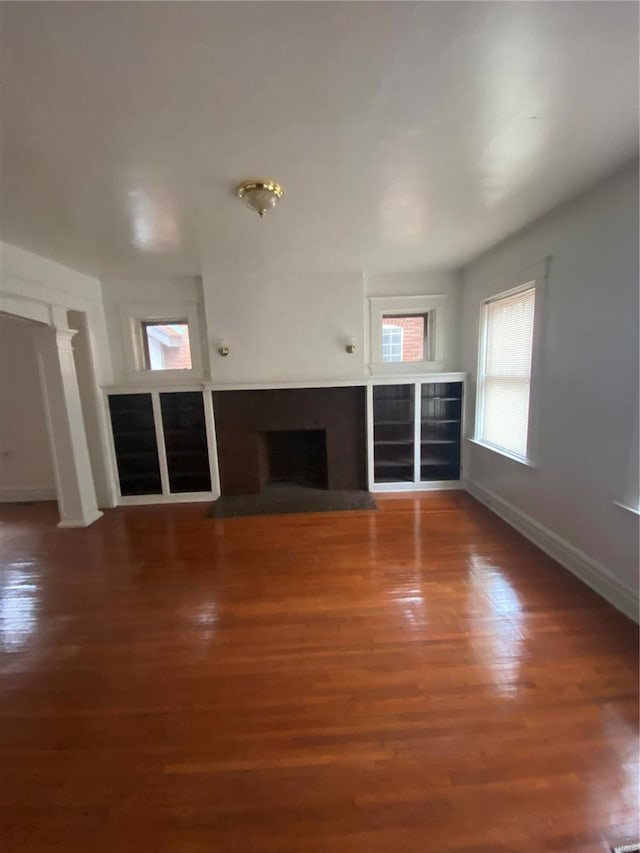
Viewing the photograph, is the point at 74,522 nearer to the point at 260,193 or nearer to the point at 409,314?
the point at 260,193

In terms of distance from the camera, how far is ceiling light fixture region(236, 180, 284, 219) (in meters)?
1.91

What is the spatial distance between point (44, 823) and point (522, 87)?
10.3ft

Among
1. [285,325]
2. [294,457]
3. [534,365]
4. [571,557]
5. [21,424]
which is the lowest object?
[571,557]

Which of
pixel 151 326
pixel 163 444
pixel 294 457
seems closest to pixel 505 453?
pixel 294 457

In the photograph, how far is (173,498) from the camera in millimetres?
4141

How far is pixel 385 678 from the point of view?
5.54ft

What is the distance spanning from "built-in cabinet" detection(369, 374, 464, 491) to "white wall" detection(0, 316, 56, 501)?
3940mm

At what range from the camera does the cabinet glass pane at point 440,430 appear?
409cm

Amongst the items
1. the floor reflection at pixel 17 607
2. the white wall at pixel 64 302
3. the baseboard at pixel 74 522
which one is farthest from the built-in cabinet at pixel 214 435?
the floor reflection at pixel 17 607

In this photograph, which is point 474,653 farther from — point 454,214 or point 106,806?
point 454,214

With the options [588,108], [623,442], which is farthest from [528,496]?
[588,108]

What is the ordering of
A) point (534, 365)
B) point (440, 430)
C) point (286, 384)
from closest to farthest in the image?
1. point (534, 365)
2. point (286, 384)
3. point (440, 430)

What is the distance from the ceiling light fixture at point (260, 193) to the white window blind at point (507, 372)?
2196mm

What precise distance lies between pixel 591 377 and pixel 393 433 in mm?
2219
